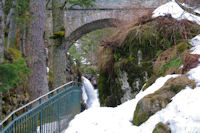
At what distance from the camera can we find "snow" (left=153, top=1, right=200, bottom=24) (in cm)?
669

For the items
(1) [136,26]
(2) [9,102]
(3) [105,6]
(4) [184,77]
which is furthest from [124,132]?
(3) [105,6]

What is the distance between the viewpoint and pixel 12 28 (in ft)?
34.2

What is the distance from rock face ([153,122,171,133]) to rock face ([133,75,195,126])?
363 mm

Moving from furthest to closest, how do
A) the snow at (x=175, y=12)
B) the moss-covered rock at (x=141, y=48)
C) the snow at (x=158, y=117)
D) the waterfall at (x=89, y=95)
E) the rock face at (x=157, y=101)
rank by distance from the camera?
1. the waterfall at (x=89, y=95)
2. the snow at (x=175, y=12)
3. the moss-covered rock at (x=141, y=48)
4. the rock face at (x=157, y=101)
5. the snow at (x=158, y=117)

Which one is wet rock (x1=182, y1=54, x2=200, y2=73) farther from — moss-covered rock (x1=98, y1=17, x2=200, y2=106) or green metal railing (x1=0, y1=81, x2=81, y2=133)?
green metal railing (x1=0, y1=81, x2=81, y2=133)

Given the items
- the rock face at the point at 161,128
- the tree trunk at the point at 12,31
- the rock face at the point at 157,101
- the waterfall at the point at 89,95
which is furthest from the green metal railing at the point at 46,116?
the waterfall at the point at 89,95

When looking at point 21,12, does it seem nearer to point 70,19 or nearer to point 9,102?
point 9,102

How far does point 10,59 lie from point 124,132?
6.32 meters

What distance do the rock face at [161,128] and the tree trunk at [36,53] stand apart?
18.4 ft

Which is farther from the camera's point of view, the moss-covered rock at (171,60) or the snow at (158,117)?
the moss-covered rock at (171,60)

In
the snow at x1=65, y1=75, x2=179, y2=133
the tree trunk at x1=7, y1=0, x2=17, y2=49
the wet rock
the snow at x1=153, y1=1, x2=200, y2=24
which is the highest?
the snow at x1=153, y1=1, x2=200, y2=24

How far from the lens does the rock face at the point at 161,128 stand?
3.01 metres

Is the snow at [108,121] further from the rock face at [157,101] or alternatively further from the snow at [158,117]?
the rock face at [157,101]

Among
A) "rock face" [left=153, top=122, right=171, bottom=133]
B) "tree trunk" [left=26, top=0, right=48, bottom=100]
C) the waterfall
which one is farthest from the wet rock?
the waterfall
